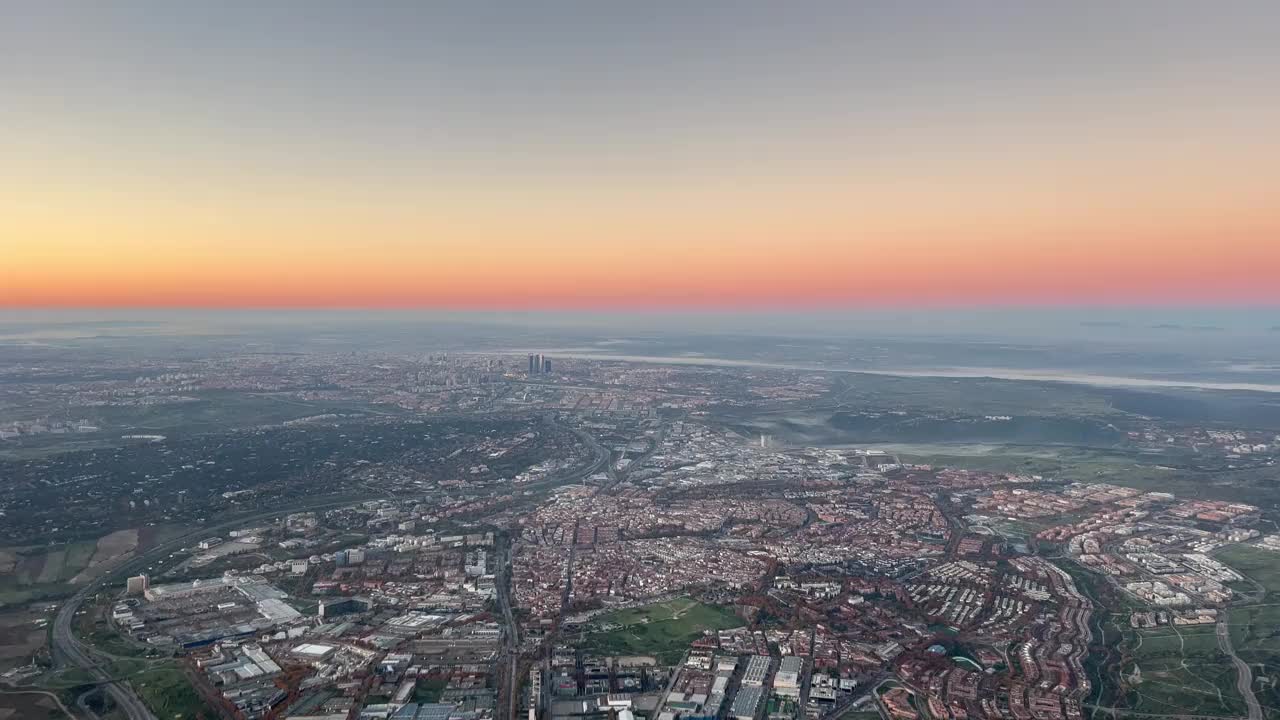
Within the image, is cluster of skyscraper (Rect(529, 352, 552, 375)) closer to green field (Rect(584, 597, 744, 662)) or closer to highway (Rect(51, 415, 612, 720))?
highway (Rect(51, 415, 612, 720))

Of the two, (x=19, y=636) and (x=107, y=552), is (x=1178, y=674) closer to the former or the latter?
(x=19, y=636)

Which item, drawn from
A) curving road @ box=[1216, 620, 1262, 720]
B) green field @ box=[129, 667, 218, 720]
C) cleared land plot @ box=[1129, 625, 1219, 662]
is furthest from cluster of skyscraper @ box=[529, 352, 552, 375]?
curving road @ box=[1216, 620, 1262, 720]

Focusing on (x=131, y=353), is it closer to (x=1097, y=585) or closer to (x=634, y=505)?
(x=634, y=505)

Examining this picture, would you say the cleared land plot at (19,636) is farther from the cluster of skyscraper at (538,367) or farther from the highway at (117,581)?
the cluster of skyscraper at (538,367)

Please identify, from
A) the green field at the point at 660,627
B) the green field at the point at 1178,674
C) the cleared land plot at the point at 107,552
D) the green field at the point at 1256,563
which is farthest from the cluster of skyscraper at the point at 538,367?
the green field at the point at 1178,674

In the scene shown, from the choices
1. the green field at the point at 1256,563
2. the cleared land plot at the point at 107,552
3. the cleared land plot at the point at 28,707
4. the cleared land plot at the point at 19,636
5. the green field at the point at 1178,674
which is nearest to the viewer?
the cleared land plot at the point at 28,707

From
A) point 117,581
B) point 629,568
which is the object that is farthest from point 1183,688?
point 117,581
